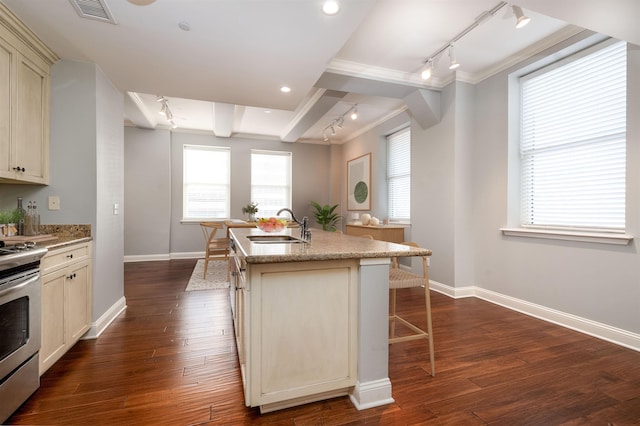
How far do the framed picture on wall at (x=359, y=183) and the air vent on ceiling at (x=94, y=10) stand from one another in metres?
4.67

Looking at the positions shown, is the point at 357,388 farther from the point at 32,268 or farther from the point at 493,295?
the point at 493,295

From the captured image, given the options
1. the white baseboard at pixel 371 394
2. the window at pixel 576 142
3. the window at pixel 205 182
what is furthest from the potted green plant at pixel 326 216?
the white baseboard at pixel 371 394

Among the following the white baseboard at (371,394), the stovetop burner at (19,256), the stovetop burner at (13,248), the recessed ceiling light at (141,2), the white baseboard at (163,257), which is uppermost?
the recessed ceiling light at (141,2)

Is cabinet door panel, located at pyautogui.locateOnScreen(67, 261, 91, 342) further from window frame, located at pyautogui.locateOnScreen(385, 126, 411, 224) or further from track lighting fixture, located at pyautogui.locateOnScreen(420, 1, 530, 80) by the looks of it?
window frame, located at pyautogui.locateOnScreen(385, 126, 411, 224)

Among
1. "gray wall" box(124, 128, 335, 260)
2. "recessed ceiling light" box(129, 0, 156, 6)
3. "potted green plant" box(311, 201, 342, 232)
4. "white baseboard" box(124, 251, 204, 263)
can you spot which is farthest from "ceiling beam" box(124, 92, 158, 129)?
"potted green plant" box(311, 201, 342, 232)

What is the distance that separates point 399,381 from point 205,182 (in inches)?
228

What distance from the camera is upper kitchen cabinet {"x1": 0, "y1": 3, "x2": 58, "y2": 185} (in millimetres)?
2031

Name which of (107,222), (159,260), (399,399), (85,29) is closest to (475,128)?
(399,399)

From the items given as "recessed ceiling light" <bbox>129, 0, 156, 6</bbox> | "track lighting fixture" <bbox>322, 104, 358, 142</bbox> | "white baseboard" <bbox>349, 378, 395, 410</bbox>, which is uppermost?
"track lighting fixture" <bbox>322, 104, 358, 142</bbox>

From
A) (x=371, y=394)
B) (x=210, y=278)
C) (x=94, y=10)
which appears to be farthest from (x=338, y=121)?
(x=371, y=394)

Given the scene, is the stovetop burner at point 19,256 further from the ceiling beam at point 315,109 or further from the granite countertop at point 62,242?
the ceiling beam at point 315,109

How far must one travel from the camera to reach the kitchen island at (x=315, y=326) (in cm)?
154

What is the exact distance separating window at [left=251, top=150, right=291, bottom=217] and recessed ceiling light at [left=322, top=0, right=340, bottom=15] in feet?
16.7

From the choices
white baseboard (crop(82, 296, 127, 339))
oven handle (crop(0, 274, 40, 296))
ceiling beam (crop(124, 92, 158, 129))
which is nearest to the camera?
oven handle (crop(0, 274, 40, 296))
